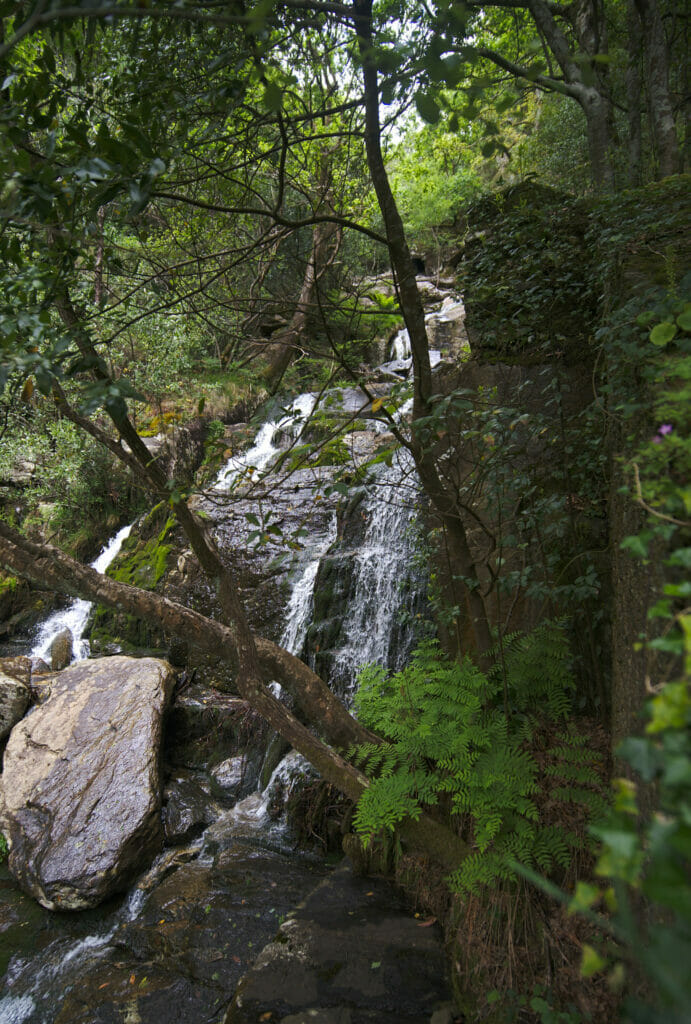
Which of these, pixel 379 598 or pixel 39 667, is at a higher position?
pixel 379 598

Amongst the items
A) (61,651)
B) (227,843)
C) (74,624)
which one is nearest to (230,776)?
(227,843)

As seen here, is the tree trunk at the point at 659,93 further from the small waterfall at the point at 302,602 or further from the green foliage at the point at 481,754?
the small waterfall at the point at 302,602

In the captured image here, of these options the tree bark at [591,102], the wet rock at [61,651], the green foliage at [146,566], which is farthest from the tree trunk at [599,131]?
the wet rock at [61,651]

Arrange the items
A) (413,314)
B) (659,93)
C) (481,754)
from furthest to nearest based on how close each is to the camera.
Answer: (659,93) < (413,314) < (481,754)

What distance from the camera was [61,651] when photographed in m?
8.82

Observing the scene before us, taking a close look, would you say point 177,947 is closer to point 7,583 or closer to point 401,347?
point 7,583

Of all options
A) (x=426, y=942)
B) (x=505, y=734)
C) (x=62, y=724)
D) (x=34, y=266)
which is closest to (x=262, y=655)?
(x=505, y=734)

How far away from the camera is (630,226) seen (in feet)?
11.3

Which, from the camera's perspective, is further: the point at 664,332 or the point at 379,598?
the point at 379,598

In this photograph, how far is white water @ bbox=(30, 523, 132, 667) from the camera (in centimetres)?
902

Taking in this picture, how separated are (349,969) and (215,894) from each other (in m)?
1.74

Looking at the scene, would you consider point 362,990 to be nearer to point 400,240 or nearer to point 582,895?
point 582,895

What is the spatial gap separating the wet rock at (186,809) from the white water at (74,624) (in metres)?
3.28

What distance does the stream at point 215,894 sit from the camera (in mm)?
3883
